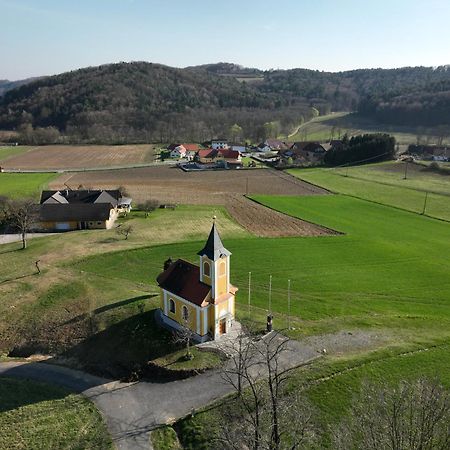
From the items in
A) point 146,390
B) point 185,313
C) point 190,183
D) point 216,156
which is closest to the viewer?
point 146,390

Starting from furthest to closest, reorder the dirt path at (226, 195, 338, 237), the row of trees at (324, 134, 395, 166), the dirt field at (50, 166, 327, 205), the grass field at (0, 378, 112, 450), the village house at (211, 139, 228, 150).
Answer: the village house at (211, 139, 228, 150) → the row of trees at (324, 134, 395, 166) → the dirt field at (50, 166, 327, 205) → the dirt path at (226, 195, 338, 237) → the grass field at (0, 378, 112, 450)

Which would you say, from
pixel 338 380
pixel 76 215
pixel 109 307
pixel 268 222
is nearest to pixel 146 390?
pixel 109 307

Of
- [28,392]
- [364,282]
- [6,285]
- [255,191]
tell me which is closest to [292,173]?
[255,191]

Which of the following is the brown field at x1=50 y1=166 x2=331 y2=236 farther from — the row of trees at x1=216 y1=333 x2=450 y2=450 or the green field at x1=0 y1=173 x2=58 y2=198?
the row of trees at x1=216 y1=333 x2=450 y2=450

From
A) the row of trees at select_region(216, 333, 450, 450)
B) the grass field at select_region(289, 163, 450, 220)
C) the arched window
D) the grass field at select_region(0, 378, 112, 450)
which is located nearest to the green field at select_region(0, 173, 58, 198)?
the arched window

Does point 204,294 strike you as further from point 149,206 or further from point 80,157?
point 80,157

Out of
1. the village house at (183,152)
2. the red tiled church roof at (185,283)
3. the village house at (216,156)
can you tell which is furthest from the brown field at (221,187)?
the red tiled church roof at (185,283)

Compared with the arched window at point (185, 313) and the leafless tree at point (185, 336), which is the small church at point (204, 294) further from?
the leafless tree at point (185, 336)

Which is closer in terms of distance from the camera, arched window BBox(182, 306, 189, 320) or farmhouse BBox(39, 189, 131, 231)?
arched window BBox(182, 306, 189, 320)
